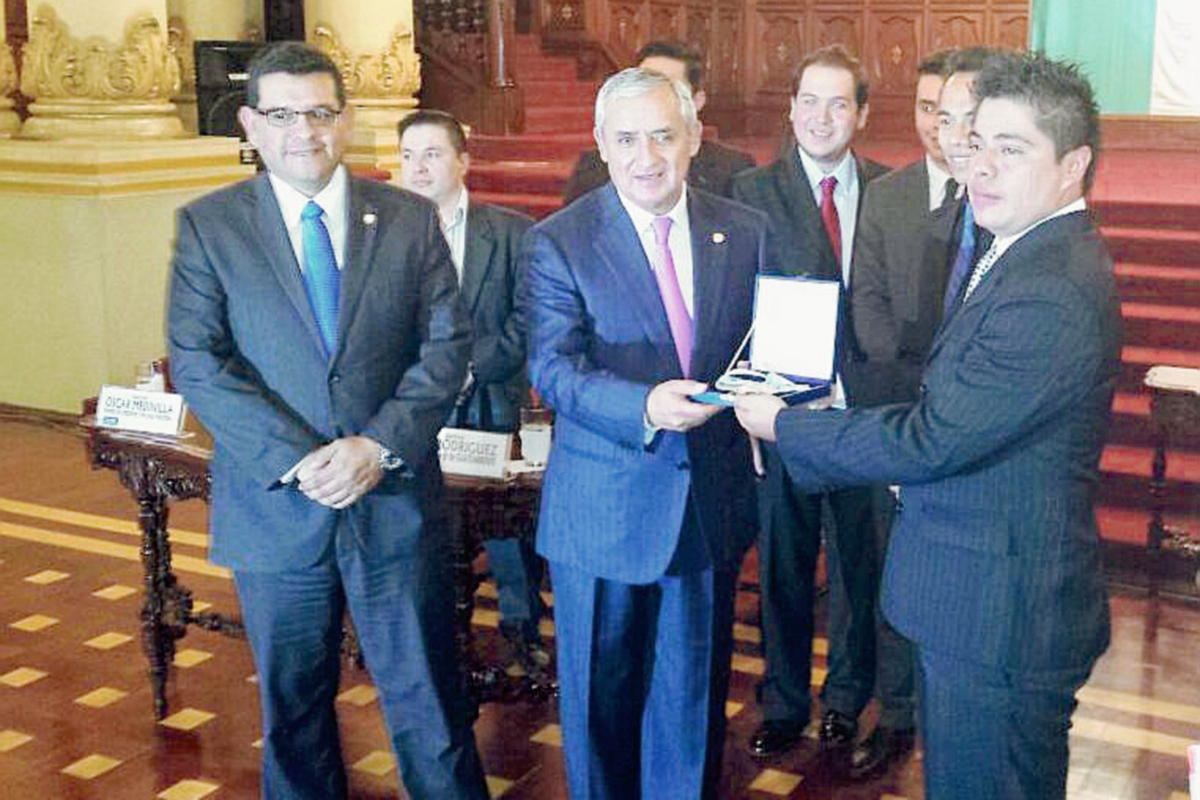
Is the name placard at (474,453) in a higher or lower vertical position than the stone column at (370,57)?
lower

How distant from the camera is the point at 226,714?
395 centimetres

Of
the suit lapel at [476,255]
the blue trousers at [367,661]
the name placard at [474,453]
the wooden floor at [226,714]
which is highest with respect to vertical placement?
the suit lapel at [476,255]

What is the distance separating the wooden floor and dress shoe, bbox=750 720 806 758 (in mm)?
41

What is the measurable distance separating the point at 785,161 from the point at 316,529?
155cm

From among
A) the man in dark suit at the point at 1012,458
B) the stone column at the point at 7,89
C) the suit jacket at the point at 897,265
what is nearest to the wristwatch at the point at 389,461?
the man in dark suit at the point at 1012,458

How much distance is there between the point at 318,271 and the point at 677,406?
2.69ft

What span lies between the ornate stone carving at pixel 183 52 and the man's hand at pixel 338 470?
672 centimetres

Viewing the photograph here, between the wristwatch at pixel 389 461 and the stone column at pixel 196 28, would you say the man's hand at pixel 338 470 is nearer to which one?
the wristwatch at pixel 389 461

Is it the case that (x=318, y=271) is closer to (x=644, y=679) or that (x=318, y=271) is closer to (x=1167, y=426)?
(x=644, y=679)

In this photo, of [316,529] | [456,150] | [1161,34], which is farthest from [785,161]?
[1161,34]

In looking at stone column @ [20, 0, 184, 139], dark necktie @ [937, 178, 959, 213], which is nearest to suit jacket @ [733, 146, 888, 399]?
dark necktie @ [937, 178, 959, 213]

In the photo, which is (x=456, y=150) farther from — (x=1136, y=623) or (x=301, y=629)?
(x=1136, y=623)

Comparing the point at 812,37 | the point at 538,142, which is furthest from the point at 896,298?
the point at 812,37

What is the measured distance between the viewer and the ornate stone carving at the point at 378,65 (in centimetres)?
878
